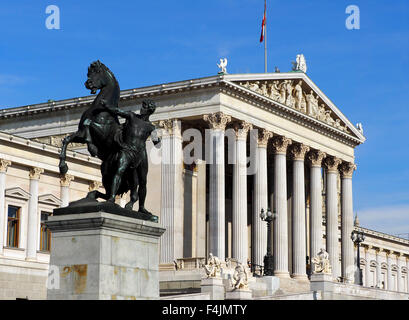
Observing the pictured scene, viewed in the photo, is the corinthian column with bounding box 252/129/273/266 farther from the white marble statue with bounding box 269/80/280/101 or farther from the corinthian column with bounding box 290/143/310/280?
the corinthian column with bounding box 290/143/310/280

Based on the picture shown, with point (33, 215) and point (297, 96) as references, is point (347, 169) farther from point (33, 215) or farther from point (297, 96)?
point (33, 215)

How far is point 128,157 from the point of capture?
17562 millimetres

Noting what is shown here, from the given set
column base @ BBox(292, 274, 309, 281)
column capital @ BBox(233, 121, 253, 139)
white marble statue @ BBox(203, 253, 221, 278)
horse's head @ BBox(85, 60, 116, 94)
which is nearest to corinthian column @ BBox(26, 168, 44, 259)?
column capital @ BBox(233, 121, 253, 139)

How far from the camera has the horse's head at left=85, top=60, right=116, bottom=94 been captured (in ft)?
59.8

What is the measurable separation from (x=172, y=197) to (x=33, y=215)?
34.6ft

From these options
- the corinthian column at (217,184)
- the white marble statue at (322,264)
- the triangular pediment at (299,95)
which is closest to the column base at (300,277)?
the corinthian column at (217,184)

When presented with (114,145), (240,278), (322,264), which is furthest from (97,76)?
(322,264)

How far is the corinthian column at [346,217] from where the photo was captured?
85.3m

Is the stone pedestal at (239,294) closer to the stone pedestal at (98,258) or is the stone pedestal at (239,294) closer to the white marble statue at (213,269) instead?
the white marble statue at (213,269)

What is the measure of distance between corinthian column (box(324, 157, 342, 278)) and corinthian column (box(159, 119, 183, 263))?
1984 centimetres

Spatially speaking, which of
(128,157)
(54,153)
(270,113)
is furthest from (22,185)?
(128,157)

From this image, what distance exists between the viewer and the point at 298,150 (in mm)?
77688

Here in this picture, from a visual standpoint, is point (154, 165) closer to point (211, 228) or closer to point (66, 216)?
point (211, 228)

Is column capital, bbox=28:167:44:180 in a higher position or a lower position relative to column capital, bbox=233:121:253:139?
lower
